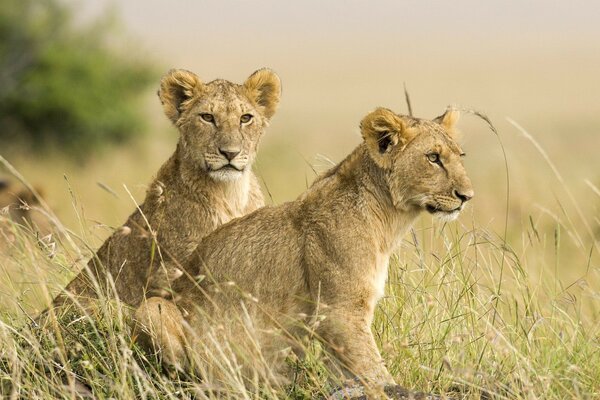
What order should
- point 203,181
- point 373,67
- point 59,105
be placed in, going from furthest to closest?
point 373,67 → point 59,105 → point 203,181

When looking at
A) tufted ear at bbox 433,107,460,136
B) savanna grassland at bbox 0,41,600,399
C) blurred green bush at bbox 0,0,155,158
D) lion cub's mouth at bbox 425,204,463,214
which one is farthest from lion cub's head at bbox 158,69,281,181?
blurred green bush at bbox 0,0,155,158

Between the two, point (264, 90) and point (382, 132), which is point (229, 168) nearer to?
point (264, 90)

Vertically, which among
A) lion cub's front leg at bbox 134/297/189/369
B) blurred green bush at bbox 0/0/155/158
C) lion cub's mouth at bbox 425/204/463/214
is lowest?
blurred green bush at bbox 0/0/155/158

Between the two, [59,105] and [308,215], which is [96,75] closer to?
[59,105]

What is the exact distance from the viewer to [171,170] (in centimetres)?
720

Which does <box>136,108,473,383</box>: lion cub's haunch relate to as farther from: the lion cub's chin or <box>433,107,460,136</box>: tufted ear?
the lion cub's chin

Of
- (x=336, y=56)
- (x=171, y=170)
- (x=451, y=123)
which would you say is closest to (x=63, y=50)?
(x=171, y=170)

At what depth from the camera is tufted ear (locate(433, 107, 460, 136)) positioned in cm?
598

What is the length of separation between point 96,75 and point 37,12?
195cm

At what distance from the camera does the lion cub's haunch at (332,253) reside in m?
5.42

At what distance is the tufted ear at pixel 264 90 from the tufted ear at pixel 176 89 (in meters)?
0.32

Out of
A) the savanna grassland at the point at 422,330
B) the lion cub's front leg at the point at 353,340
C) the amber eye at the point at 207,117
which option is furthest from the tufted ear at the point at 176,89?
the lion cub's front leg at the point at 353,340

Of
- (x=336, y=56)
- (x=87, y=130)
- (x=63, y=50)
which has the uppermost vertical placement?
(x=63, y=50)

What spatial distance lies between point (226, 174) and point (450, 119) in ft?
4.98
